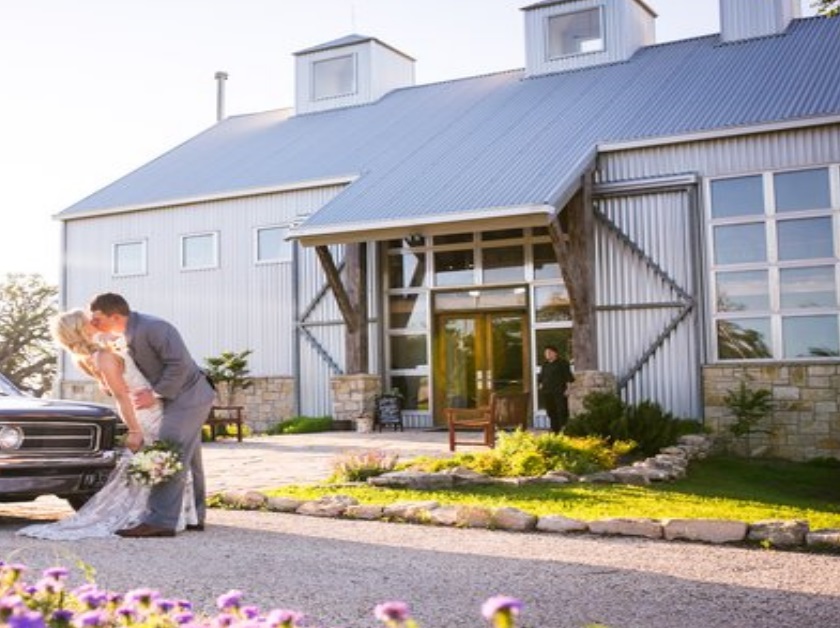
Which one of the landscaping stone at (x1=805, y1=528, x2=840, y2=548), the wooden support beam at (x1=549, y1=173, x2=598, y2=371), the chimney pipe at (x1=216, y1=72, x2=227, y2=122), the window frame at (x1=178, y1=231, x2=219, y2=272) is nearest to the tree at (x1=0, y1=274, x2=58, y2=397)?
the chimney pipe at (x1=216, y1=72, x2=227, y2=122)

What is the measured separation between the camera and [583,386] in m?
17.0

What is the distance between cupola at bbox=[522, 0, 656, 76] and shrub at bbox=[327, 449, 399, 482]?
13.8 meters

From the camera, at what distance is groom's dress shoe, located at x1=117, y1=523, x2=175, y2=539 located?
290 inches

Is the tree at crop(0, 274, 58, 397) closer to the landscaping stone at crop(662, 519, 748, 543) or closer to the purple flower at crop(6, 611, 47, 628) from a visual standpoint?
the landscaping stone at crop(662, 519, 748, 543)

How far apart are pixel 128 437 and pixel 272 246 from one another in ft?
48.3

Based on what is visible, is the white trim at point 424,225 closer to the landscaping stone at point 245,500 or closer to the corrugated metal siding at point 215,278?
the corrugated metal siding at point 215,278

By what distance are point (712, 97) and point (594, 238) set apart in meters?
3.37

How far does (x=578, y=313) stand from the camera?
56.8 ft

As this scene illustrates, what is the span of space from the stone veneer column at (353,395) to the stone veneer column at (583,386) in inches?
166

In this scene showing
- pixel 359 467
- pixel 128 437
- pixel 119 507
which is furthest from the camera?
pixel 359 467

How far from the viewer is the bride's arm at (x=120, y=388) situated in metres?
7.28

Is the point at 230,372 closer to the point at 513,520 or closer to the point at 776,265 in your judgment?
the point at 776,265

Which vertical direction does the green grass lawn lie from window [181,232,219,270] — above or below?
below

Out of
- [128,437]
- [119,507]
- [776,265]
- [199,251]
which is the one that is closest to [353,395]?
[199,251]
